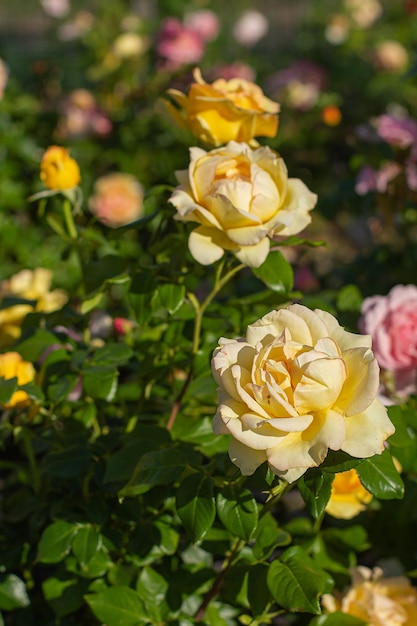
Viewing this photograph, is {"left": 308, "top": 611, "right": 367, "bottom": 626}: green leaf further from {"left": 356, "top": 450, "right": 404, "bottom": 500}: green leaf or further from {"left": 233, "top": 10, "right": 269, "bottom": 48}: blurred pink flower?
{"left": 233, "top": 10, "right": 269, "bottom": 48}: blurred pink flower

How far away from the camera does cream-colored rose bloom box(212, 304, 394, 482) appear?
68 cm

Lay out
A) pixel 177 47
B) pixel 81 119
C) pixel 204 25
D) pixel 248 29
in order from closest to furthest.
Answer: pixel 81 119, pixel 177 47, pixel 204 25, pixel 248 29

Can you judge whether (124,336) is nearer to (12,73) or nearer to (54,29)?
(12,73)

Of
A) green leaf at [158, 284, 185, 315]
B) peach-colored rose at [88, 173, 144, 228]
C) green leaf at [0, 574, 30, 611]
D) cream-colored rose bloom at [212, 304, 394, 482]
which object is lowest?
peach-colored rose at [88, 173, 144, 228]

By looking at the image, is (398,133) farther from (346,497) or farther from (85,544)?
(85,544)

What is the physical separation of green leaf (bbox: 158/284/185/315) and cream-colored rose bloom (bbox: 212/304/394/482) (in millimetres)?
244

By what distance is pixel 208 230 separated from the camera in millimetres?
921

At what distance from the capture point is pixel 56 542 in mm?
1005

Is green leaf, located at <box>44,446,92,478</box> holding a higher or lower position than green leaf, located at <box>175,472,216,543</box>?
lower

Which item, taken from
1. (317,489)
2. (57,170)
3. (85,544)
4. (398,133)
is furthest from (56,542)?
(398,133)

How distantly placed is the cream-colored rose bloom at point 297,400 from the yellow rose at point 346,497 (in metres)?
0.36

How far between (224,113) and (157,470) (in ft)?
1.55

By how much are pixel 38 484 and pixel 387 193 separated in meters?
0.88

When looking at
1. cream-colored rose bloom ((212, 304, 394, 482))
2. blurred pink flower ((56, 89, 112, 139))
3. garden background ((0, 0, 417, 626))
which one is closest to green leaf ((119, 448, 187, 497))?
garden background ((0, 0, 417, 626))
